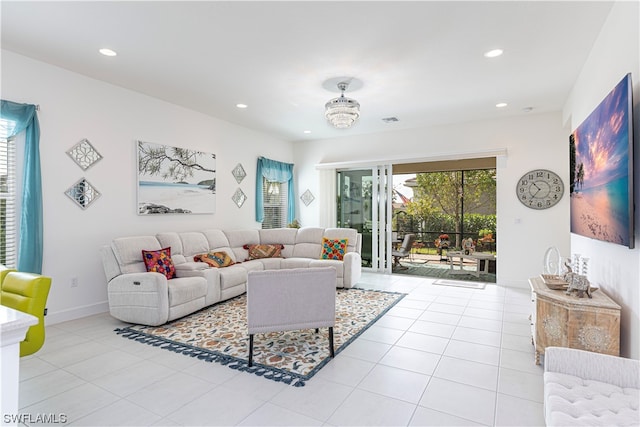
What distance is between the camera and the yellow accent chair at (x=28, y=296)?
7.02 feet

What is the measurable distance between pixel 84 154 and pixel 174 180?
124 centimetres

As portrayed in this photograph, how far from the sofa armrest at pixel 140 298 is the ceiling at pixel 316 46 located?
2.35 metres

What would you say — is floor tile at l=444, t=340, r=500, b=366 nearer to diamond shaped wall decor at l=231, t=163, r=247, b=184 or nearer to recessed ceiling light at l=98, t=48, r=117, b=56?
recessed ceiling light at l=98, t=48, r=117, b=56

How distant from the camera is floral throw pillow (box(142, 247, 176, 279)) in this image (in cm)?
405

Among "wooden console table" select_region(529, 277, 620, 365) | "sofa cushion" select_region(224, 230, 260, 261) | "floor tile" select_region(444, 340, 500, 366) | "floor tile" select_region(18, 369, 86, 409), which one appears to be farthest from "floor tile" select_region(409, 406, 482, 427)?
"sofa cushion" select_region(224, 230, 260, 261)

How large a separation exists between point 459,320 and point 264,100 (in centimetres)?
390

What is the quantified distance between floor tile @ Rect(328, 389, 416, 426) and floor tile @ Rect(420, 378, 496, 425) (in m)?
0.18

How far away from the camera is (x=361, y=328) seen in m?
3.69

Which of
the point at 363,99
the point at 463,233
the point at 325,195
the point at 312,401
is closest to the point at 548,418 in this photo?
the point at 312,401

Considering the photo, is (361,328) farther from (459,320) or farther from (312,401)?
(312,401)

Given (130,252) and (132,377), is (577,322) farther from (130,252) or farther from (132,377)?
(130,252)

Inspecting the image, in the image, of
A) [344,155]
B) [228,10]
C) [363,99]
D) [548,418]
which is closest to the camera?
[548,418]

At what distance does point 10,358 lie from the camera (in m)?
1.29

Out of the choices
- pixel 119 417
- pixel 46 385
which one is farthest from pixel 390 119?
pixel 46 385
